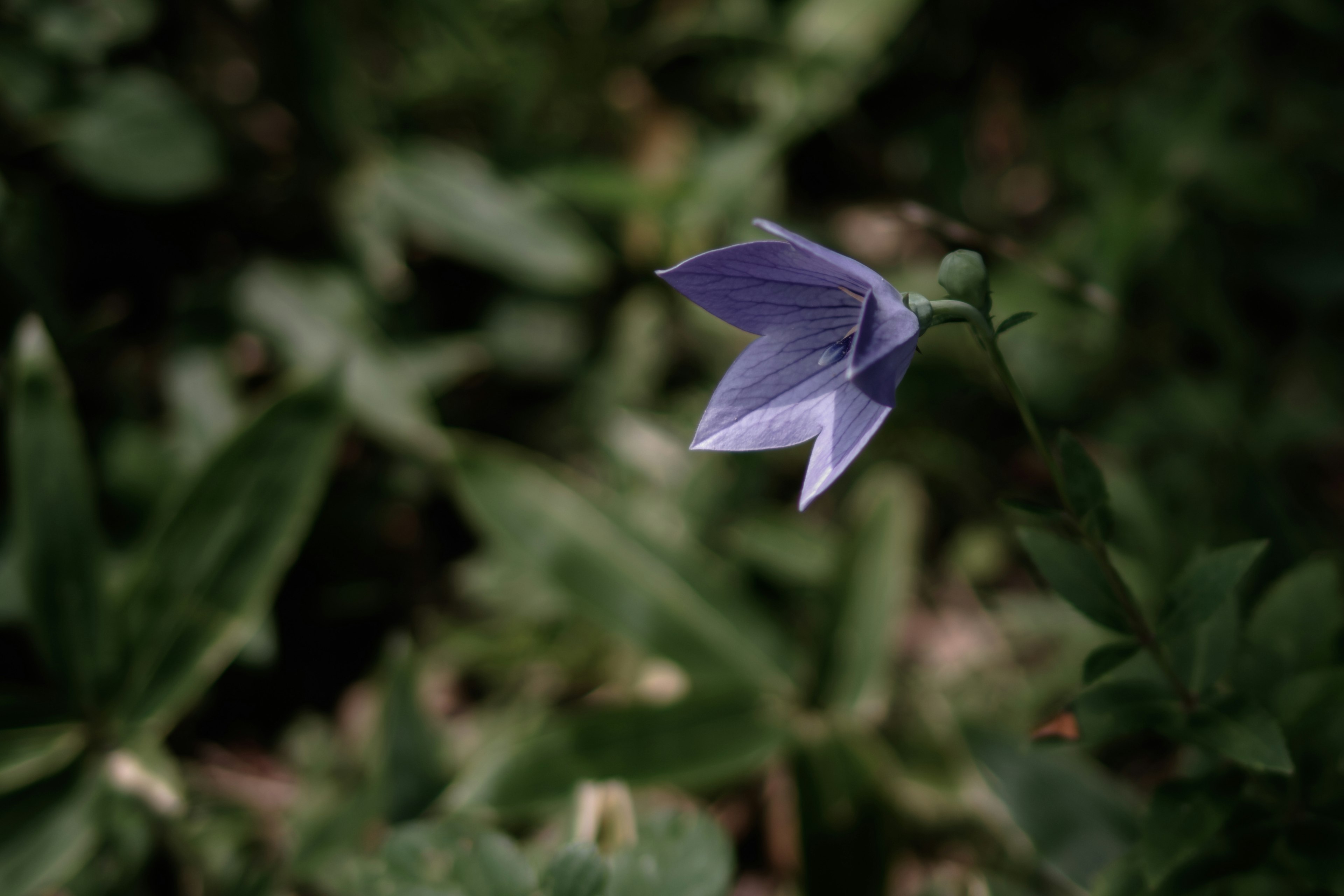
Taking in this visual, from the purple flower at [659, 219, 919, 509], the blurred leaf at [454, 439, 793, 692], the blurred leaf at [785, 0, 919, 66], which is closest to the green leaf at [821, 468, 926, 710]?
the blurred leaf at [454, 439, 793, 692]

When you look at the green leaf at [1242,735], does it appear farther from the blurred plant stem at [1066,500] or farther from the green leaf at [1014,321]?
the green leaf at [1014,321]

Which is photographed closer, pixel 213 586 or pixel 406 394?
pixel 213 586

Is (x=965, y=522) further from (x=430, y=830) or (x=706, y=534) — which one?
(x=430, y=830)

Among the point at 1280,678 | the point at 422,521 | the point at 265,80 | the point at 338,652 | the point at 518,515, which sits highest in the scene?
the point at 265,80

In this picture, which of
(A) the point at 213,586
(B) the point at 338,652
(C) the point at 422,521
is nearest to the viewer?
(A) the point at 213,586

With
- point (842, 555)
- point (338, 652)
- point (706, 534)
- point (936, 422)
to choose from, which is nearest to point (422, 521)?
point (338, 652)

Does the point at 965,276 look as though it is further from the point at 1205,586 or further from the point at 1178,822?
the point at 1178,822

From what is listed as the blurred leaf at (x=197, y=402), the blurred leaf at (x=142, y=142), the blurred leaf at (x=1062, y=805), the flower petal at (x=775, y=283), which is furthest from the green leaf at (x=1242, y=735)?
the blurred leaf at (x=142, y=142)

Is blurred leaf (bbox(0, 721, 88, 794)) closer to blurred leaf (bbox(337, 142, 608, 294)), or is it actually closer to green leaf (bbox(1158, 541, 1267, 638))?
blurred leaf (bbox(337, 142, 608, 294))
